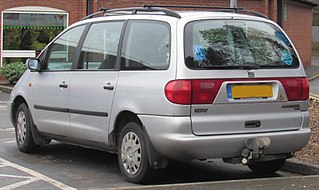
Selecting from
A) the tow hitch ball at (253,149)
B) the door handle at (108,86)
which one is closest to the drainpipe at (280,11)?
the door handle at (108,86)

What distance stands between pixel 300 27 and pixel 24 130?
21.1 meters

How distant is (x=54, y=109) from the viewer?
23.8 feet

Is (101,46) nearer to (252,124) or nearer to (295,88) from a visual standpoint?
(252,124)

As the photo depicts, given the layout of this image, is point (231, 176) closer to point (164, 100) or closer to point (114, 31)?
point (164, 100)

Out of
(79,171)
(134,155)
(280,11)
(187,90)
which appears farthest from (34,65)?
(280,11)

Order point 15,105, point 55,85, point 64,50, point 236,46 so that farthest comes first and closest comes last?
point 15,105 → point 64,50 → point 55,85 → point 236,46

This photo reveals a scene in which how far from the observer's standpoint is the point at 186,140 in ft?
18.5

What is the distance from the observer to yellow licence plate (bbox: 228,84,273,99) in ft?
19.3

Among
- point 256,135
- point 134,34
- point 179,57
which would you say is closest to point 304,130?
point 256,135

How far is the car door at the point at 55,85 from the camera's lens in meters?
7.12

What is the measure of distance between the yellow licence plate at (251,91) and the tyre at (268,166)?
108cm

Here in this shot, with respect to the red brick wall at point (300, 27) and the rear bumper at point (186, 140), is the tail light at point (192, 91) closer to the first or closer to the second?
the rear bumper at point (186, 140)

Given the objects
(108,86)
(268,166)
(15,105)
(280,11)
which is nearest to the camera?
(108,86)

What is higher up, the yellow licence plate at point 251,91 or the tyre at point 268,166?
the yellow licence plate at point 251,91
